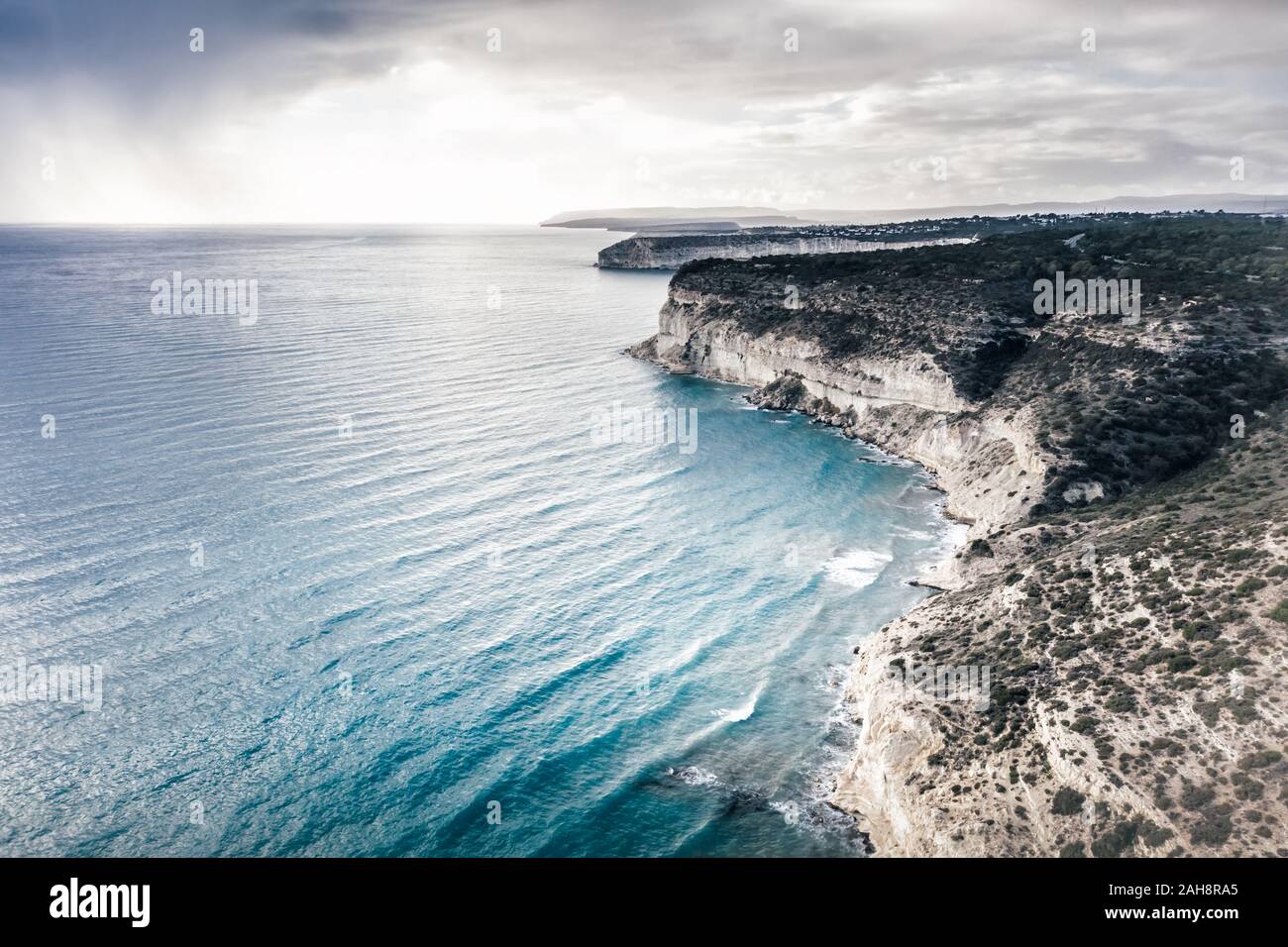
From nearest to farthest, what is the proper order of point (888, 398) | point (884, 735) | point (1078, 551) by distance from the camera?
1. point (884, 735)
2. point (1078, 551)
3. point (888, 398)

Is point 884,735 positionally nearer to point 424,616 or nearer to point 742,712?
point 742,712

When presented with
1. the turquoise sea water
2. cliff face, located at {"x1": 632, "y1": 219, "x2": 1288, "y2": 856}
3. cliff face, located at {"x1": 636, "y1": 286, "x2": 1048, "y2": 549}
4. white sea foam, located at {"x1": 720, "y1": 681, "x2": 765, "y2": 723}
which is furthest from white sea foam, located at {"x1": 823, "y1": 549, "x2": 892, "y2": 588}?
white sea foam, located at {"x1": 720, "y1": 681, "x2": 765, "y2": 723}

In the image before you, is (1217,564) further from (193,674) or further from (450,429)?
(450,429)

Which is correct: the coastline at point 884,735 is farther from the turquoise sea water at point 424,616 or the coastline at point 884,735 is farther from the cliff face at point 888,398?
the cliff face at point 888,398

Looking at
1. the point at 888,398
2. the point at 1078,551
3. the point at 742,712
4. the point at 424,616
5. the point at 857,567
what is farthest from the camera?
the point at 888,398

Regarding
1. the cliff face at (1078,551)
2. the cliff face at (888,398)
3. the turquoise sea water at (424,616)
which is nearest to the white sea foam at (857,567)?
the turquoise sea water at (424,616)

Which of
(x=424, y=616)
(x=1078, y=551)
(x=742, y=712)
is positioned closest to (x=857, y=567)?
(x=1078, y=551)
